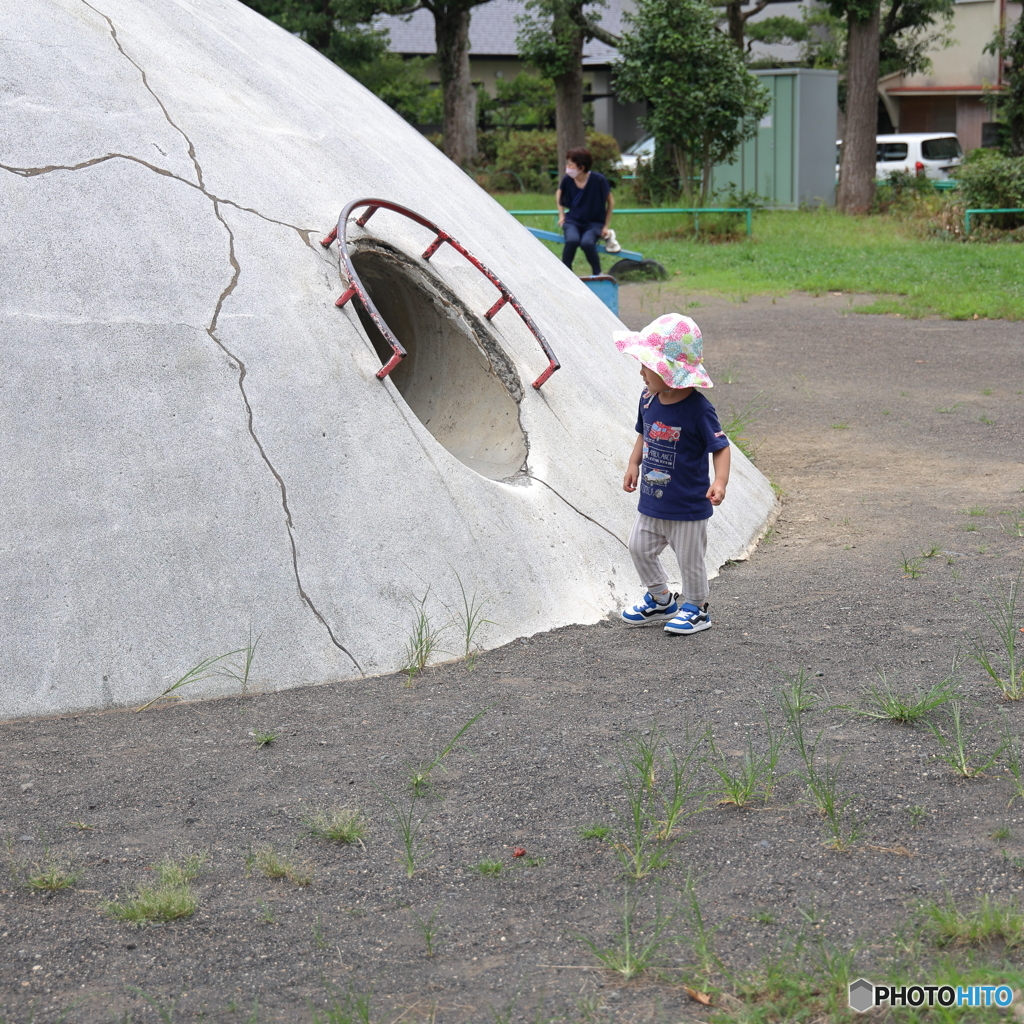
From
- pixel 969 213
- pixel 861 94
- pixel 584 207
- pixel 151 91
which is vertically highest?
pixel 861 94

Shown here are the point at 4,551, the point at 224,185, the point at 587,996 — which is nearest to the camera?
the point at 587,996

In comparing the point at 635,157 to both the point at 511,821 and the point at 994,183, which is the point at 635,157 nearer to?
the point at 994,183

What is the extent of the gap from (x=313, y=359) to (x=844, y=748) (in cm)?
230

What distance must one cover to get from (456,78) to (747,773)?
24384 mm

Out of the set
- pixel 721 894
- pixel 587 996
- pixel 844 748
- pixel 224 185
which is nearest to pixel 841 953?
pixel 721 894

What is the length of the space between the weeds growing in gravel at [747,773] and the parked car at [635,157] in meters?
21.4

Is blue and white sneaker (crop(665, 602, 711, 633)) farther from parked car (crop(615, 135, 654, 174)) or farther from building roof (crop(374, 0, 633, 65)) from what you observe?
building roof (crop(374, 0, 633, 65))

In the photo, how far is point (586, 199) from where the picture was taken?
1209 cm

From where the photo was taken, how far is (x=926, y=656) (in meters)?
4.20

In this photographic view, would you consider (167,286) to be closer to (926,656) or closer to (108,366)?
(108,366)

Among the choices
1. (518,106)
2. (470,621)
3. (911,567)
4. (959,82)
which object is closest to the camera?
(470,621)

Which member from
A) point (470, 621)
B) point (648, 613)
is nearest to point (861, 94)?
point (648, 613)

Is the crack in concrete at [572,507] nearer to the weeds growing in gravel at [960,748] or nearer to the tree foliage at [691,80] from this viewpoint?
the weeds growing in gravel at [960,748]

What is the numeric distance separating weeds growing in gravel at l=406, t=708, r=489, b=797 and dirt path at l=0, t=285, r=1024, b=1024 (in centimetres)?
3
